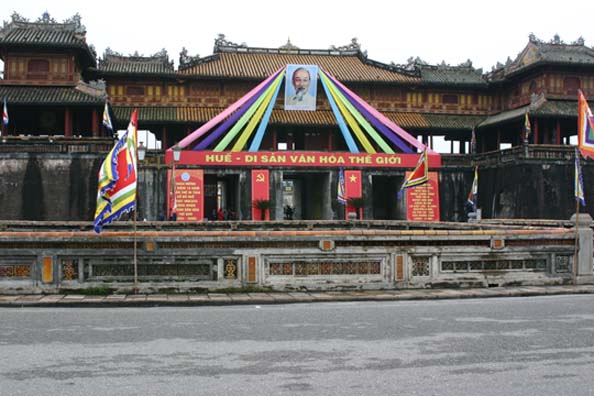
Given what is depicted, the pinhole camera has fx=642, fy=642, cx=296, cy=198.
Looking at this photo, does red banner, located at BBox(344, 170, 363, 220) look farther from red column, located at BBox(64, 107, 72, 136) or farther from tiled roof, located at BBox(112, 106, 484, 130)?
red column, located at BBox(64, 107, 72, 136)

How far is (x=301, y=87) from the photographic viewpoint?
3869 centimetres

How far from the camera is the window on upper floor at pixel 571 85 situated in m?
41.4

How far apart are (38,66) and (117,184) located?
29.9m

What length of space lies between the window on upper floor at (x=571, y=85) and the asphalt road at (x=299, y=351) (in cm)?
3441

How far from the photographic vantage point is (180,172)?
1412 inches

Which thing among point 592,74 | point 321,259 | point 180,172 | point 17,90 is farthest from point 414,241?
point 592,74

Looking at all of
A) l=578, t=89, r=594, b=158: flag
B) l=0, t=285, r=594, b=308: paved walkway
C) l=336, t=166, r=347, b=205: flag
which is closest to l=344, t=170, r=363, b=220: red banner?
l=336, t=166, r=347, b=205: flag

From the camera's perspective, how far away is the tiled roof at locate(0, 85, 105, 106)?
36.2 m

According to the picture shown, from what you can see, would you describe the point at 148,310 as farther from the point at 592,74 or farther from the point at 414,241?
the point at 592,74

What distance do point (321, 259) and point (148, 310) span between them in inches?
139

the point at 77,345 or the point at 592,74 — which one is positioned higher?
the point at 592,74

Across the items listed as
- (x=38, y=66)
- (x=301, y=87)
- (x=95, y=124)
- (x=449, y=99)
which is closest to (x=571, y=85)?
(x=449, y=99)

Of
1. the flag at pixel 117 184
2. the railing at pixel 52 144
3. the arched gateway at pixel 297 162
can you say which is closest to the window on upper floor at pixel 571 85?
the arched gateway at pixel 297 162

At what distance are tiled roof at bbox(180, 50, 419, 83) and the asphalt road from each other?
1330 inches
